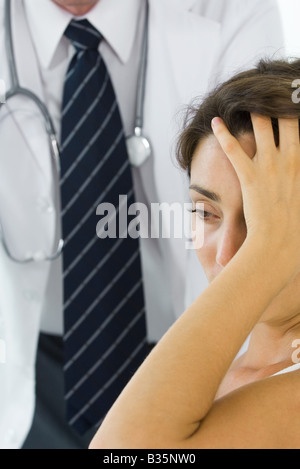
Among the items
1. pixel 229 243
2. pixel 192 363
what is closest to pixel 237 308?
pixel 192 363

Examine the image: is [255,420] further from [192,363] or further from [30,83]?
[30,83]

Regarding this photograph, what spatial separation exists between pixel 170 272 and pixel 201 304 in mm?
770

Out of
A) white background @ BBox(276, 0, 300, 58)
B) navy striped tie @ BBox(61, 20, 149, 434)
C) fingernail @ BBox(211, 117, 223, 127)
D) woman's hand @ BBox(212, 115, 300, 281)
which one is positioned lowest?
navy striped tie @ BBox(61, 20, 149, 434)

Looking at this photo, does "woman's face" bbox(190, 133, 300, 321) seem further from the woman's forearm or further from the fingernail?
the woman's forearm

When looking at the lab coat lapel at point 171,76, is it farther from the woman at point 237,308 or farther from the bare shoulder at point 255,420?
the bare shoulder at point 255,420

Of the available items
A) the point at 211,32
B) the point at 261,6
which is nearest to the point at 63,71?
the point at 211,32

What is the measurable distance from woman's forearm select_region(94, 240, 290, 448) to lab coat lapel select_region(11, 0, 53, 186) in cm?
77

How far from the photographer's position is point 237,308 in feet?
2.15

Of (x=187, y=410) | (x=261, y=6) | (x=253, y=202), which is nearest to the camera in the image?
(x=187, y=410)

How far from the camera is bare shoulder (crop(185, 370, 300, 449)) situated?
65 cm

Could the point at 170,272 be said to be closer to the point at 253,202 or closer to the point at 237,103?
the point at 237,103

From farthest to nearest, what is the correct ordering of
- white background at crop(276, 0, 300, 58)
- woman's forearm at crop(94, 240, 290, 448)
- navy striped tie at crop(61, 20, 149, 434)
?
white background at crop(276, 0, 300, 58) < navy striped tie at crop(61, 20, 149, 434) < woman's forearm at crop(94, 240, 290, 448)

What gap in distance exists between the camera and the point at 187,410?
0.62m

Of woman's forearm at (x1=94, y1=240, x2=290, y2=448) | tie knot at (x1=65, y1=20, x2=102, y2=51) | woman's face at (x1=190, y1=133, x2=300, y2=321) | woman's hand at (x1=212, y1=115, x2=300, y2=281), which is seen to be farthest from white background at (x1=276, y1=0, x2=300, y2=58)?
woman's forearm at (x1=94, y1=240, x2=290, y2=448)
